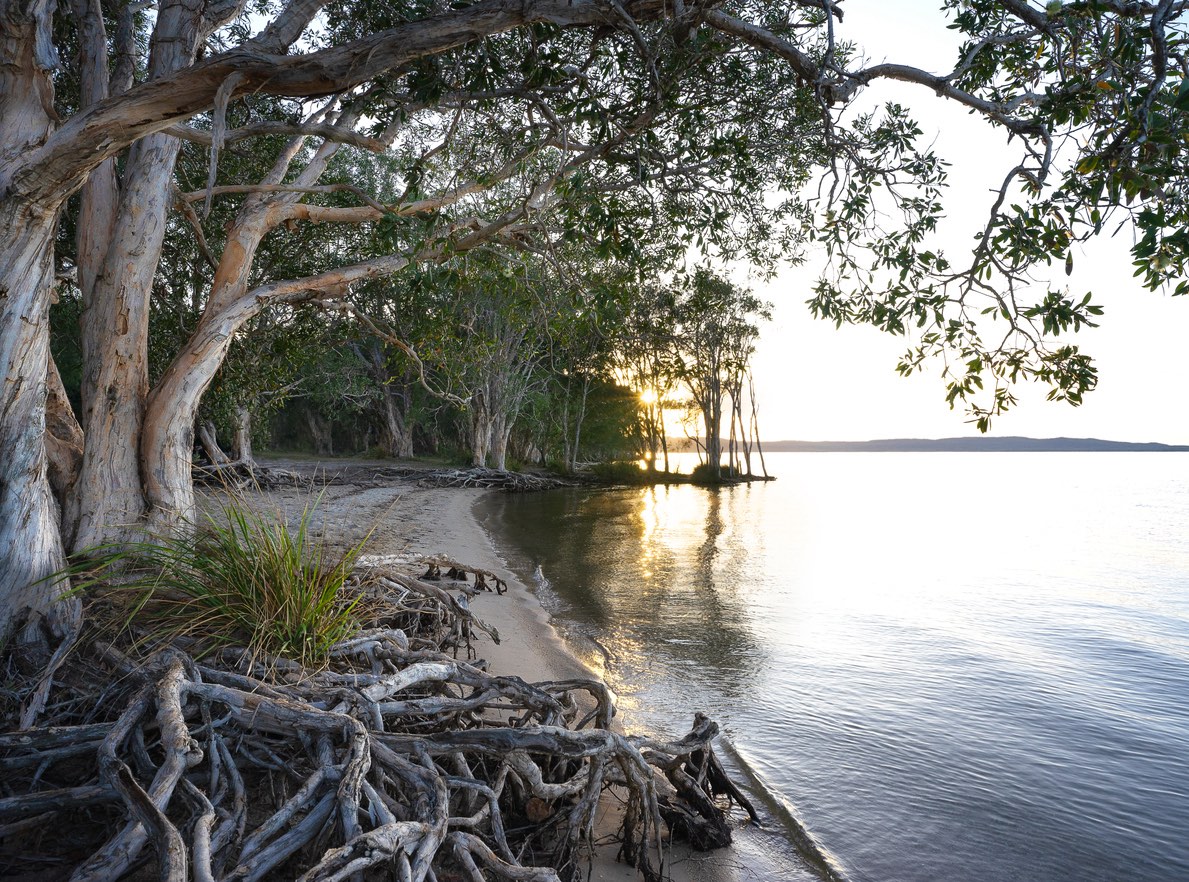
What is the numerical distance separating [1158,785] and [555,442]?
5024 centimetres

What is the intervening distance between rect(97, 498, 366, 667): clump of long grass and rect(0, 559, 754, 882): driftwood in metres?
0.13

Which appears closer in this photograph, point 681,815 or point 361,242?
point 681,815

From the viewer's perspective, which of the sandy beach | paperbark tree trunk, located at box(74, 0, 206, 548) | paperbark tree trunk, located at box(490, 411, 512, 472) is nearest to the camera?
the sandy beach

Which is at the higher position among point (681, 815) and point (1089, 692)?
point (681, 815)

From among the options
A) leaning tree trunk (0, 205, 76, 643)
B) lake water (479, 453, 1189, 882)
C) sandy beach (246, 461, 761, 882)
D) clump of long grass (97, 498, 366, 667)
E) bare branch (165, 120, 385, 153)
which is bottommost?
lake water (479, 453, 1189, 882)

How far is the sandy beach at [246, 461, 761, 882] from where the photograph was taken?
3.57 meters

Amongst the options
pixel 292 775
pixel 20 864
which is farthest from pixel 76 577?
pixel 292 775

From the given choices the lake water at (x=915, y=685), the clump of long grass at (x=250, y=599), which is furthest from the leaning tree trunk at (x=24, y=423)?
the lake water at (x=915, y=685)

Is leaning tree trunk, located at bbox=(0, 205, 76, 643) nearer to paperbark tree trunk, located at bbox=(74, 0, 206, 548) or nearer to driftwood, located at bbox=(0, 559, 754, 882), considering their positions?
driftwood, located at bbox=(0, 559, 754, 882)

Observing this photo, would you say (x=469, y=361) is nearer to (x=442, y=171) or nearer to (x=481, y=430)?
(x=442, y=171)

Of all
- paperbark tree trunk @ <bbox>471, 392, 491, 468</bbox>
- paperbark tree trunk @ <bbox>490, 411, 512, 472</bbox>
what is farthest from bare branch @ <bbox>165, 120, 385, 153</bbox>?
paperbark tree trunk @ <bbox>490, 411, 512, 472</bbox>

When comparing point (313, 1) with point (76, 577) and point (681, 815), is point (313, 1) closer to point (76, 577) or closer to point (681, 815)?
point (76, 577)

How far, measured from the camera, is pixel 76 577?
4.65 m

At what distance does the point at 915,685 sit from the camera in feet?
24.8
